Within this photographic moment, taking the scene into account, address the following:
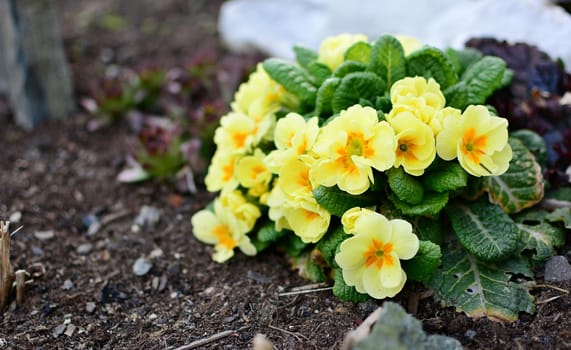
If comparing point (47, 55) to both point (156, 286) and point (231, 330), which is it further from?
point (231, 330)

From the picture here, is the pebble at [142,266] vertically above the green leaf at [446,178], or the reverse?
the green leaf at [446,178]

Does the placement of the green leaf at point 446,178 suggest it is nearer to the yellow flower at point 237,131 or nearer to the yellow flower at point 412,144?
Answer: the yellow flower at point 412,144

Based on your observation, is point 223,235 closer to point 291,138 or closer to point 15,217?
point 291,138

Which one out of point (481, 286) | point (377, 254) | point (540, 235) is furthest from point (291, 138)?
point (540, 235)

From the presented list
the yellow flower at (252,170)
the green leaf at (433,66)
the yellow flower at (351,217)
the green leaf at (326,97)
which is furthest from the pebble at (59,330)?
the green leaf at (433,66)

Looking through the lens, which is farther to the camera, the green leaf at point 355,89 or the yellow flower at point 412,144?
the green leaf at point 355,89

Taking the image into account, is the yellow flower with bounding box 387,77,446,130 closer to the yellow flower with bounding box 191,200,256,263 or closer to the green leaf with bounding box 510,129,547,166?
the green leaf with bounding box 510,129,547,166

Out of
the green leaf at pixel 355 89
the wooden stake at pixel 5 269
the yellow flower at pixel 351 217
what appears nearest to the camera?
the yellow flower at pixel 351 217

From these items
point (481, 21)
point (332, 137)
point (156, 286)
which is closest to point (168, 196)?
point (156, 286)
